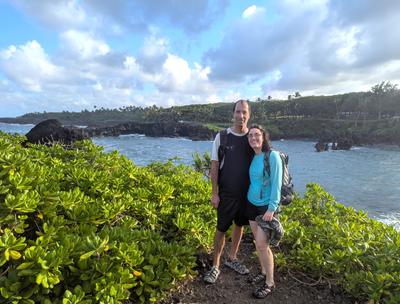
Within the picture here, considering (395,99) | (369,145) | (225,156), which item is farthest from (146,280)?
(395,99)

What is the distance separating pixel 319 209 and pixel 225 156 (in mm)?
3050

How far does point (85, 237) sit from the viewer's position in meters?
3.37

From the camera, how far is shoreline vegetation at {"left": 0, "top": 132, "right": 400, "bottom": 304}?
9.52 feet

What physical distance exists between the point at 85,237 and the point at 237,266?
2.24 meters

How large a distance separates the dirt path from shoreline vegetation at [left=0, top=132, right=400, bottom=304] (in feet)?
0.42

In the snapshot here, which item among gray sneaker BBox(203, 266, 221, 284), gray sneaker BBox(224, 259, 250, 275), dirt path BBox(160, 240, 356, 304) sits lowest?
dirt path BBox(160, 240, 356, 304)

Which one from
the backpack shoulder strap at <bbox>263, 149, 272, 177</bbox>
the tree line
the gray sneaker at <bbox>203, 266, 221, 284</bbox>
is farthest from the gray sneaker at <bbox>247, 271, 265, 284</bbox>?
the tree line

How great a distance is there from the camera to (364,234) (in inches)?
185

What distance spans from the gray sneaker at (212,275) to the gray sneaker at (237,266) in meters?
0.37

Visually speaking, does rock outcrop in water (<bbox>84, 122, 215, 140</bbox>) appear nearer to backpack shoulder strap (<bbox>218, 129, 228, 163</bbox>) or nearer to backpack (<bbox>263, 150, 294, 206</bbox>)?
backpack shoulder strap (<bbox>218, 129, 228, 163</bbox>)

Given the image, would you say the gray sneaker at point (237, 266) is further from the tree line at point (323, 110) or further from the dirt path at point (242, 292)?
the tree line at point (323, 110)

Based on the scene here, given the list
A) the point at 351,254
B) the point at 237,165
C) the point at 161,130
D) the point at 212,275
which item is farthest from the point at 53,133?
the point at 161,130

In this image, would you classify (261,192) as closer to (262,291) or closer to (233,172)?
(233,172)

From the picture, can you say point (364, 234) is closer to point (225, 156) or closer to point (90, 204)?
point (225, 156)
